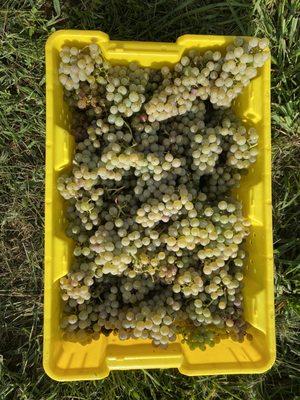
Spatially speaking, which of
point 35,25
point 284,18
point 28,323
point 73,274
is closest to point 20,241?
point 28,323

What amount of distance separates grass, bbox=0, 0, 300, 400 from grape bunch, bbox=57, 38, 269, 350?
15.7 inches

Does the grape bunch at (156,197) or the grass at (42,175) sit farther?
the grass at (42,175)

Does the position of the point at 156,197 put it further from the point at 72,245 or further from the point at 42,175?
the point at 42,175

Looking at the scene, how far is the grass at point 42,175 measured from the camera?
205 centimetres

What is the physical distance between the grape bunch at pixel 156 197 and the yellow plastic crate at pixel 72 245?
0.14ft

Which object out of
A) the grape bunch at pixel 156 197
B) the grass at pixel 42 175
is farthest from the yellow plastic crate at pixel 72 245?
the grass at pixel 42 175

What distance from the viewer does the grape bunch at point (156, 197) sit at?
1.64 metres

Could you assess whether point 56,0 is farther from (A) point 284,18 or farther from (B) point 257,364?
(B) point 257,364

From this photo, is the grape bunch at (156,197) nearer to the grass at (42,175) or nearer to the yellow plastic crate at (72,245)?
the yellow plastic crate at (72,245)

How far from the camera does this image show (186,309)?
5.64 ft

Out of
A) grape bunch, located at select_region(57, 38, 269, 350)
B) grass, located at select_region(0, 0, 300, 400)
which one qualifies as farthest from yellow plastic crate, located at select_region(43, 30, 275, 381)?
grass, located at select_region(0, 0, 300, 400)

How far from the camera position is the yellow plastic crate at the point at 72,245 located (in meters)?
1.66

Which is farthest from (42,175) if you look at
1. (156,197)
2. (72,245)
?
(156,197)

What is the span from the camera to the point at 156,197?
1.66m
